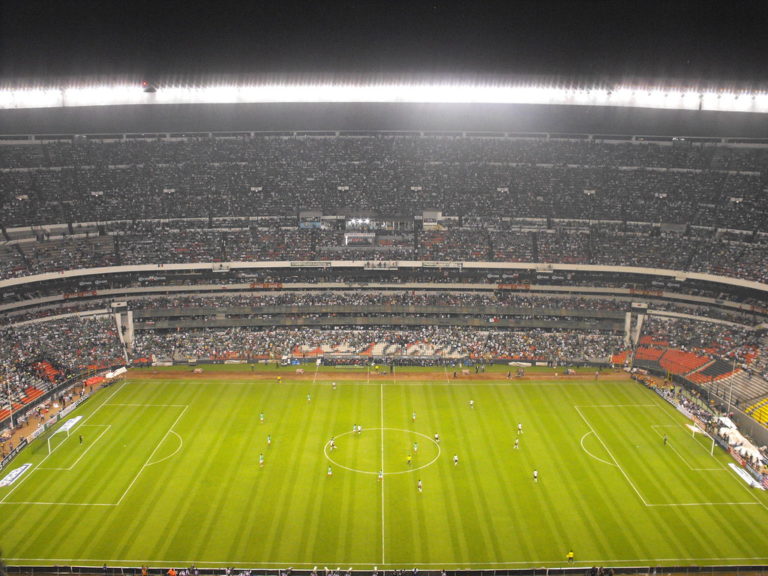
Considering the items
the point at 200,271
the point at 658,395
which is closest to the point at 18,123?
the point at 200,271

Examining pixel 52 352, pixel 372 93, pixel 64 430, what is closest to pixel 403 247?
pixel 372 93

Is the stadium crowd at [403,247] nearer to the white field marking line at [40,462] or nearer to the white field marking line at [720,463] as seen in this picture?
the white field marking line at [40,462]

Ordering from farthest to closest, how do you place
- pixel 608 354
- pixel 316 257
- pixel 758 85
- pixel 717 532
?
1. pixel 316 257
2. pixel 758 85
3. pixel 608 354
4. pixel 717 532

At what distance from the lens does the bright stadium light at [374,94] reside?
237 feet

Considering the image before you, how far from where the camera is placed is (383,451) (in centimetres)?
4466

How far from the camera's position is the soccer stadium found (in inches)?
1412

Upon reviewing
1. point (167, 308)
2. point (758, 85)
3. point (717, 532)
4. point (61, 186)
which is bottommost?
point (717, 532)

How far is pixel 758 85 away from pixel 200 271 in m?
66.0

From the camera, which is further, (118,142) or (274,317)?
(118,142)

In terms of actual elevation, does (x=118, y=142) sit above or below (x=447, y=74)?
below

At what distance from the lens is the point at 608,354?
214ft

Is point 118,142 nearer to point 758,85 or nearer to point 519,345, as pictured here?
point 519,345

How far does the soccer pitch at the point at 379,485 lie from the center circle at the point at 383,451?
15cm

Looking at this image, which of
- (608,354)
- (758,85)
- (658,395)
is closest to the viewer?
(658,395)
